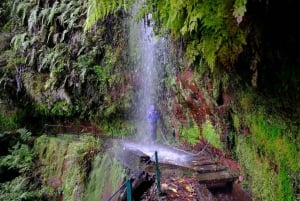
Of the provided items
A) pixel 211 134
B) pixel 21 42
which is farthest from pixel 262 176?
pixel 21 42

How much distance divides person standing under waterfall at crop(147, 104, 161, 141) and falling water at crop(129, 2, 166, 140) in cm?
16

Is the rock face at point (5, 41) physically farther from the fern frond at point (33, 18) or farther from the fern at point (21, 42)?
the fern frond at point (33, 18)

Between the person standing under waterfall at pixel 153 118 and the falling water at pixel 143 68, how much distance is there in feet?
0.52

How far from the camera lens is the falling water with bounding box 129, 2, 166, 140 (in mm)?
7211

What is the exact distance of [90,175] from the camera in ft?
20.1

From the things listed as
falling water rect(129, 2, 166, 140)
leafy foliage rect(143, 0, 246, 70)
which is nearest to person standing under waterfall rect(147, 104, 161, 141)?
falling water rect(129, 2, 166, 140)

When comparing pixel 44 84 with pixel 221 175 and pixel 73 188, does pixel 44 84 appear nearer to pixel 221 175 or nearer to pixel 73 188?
pixel 73 188

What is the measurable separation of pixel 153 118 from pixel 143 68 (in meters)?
1.23

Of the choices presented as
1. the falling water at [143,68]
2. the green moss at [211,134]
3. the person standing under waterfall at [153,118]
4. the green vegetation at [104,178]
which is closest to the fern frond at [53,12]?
the falling water at [143,68]

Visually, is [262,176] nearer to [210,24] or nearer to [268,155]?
[268,155]

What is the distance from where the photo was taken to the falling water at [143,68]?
23.7 ft

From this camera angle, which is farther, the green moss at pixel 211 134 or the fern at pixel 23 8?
the fern at pixel 23 8

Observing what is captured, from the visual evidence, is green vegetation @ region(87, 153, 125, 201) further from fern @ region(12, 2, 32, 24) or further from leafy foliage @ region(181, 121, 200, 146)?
fern @ region(12, 2, 32, 24)

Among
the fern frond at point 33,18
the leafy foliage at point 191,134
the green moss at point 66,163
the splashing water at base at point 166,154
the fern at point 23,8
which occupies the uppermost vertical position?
the fern at point 23,8
